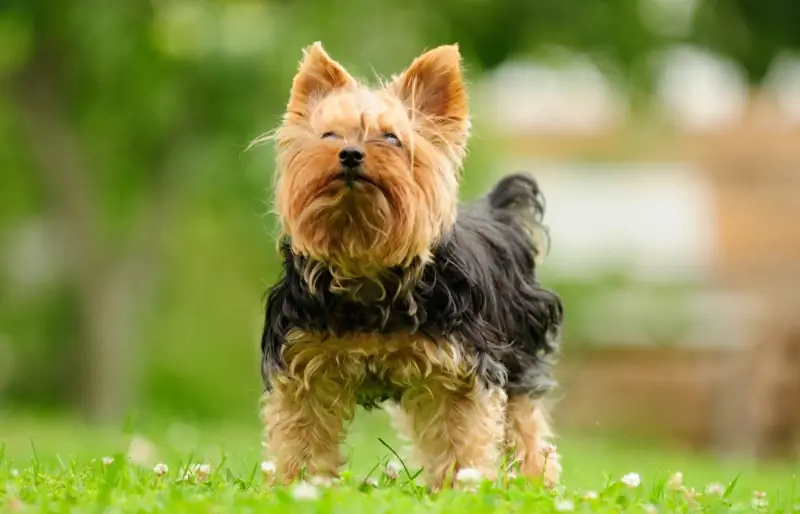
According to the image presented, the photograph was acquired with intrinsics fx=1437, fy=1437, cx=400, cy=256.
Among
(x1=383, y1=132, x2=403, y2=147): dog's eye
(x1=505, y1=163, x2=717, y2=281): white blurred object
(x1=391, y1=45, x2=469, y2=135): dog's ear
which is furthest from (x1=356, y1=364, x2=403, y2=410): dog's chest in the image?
(x1=505, y1=163, x2=717, y2=281): white blurred object

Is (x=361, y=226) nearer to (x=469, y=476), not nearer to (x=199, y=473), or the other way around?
(x=469, y=476)

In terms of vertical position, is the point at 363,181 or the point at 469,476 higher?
the point at 363,181

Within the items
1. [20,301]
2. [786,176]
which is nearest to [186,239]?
[20,301]

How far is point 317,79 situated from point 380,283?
1053 mm

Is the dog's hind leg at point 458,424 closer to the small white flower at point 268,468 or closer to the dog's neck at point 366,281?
the dog's neck at point 366,281

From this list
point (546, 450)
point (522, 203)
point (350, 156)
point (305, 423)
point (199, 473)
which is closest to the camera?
point (350, 156)

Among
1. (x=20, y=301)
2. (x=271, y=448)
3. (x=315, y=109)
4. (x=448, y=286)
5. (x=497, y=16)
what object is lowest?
(x=20, y=301)

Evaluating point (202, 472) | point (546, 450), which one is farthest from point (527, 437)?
point (202, 472)

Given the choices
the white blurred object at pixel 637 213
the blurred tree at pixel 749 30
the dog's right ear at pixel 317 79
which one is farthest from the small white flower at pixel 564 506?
the white blurred object at pixel 637 213

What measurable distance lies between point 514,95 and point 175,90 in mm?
9576

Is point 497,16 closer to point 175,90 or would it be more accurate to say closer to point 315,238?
point 175,90

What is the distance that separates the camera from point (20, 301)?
2470 centimetres

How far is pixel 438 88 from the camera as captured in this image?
6.82m

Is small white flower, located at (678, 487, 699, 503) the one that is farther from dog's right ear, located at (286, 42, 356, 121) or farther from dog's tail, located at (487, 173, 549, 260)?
dog's right ear, located at (286, 42, 356, 121)
